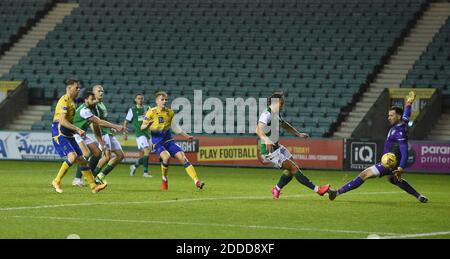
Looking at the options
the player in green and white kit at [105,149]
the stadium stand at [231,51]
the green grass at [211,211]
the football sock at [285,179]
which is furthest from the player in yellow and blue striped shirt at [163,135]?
the stadium stand at [231,51]

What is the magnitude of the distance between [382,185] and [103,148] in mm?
7888

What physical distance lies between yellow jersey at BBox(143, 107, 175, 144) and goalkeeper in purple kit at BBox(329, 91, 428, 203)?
5.39 m

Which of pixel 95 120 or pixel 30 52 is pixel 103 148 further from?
pixel 30 52

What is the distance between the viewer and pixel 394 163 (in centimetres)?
2073

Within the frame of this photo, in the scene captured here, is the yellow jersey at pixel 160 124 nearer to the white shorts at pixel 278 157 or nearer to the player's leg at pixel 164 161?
the player's leg at pixel 164 161

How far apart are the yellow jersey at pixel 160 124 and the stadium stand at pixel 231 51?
14429 mm

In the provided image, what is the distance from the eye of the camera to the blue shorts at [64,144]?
22875mm

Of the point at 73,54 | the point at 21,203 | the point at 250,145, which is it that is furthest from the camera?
the point at 73,54

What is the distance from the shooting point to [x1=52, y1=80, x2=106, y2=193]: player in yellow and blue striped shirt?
2248 cm

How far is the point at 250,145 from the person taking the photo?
3619cm

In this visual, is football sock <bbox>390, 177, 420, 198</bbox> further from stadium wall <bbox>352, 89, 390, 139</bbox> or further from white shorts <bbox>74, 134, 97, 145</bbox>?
stadium wall <bbox>352, 89, 390, 139</bbox>

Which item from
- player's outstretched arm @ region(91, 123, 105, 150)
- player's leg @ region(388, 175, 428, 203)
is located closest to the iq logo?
player's outstretched arm @ region(91, 123, 105, 150)

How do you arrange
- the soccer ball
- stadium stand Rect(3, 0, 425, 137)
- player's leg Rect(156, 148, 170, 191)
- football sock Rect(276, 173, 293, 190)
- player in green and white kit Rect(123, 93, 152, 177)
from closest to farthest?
the soccer ball, football sock Rect(276, 173, 293, 190), player's leg Rect(156, 148, 170, 191), player in green and white kit Rect(123, 93, 152, 177), stadium stand Rect(3, 0, 425, 137)
